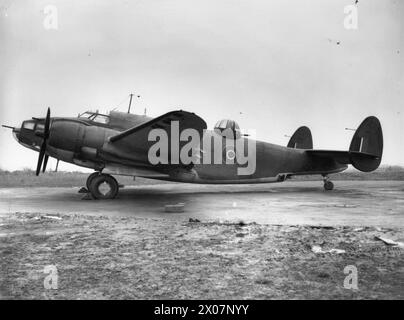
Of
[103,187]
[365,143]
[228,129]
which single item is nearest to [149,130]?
[103,187]

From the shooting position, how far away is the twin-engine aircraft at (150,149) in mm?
9492

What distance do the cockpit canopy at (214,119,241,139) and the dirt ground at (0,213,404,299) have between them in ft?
24.1

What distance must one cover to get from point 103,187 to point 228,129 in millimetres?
4819

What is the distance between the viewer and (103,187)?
9602mm

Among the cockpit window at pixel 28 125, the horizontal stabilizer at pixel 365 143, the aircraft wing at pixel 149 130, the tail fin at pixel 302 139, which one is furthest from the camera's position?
the tail fin at pixel 302 139

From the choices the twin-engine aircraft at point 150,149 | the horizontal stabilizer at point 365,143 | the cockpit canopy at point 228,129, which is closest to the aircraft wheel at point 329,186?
the horizontal stabilizer at point 365,143

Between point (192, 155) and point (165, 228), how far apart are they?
17.6 feet

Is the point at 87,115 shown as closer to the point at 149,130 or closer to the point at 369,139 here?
the point at 149,130

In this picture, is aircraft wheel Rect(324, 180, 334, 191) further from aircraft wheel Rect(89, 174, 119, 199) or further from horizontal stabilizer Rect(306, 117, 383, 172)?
aircraft wheel Rect(89, 174, 119, 199)

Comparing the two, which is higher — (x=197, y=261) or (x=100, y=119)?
(x=100, y=119)

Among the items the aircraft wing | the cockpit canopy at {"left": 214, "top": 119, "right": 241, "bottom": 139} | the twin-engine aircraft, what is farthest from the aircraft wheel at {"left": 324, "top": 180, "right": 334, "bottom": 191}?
the aircraft wing

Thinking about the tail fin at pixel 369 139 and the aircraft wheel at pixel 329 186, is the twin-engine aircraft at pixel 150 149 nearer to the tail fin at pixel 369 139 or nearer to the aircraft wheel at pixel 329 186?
the tail fin at pixel 369 139

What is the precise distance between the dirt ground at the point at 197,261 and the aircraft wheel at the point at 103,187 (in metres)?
4.26
